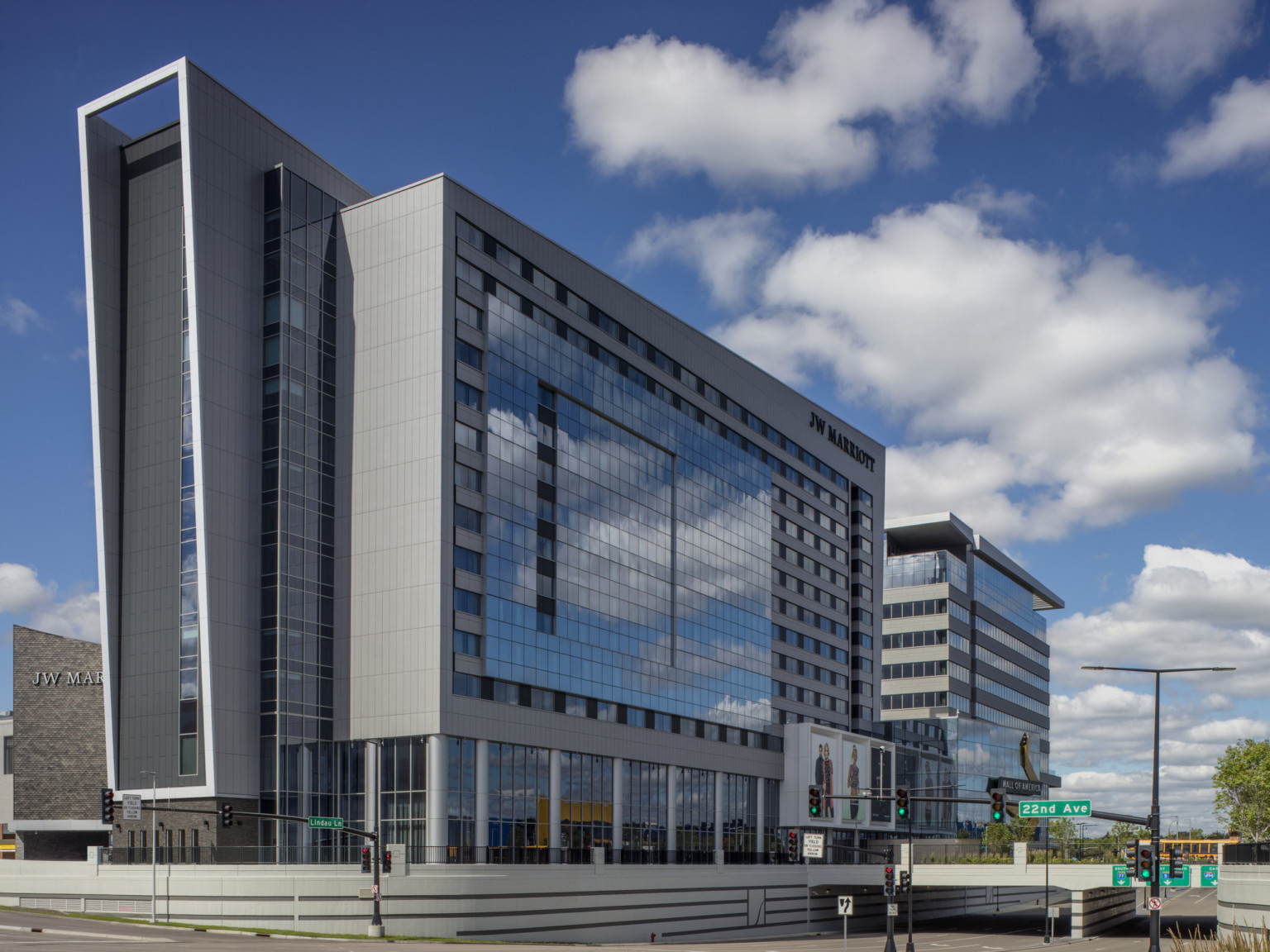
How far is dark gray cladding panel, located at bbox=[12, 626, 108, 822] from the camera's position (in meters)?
82.5

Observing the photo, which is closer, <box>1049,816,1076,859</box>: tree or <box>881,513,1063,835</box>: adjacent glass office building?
<box>881,513,1063,835</box>: adjacent glass office building

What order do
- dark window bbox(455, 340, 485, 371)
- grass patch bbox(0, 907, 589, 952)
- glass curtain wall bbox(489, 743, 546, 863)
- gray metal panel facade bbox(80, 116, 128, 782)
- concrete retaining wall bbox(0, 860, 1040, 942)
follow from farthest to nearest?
gray metal panel facade bbox(80, 116, 128, 782), dark window bbox(455, 340, 485, 371), glass curtain wall bbox(489, 743, 546, 863), concrete retaining wall bbox(0, 860, 1040, 942), grass patch bbox(0, 907, 589, 952)

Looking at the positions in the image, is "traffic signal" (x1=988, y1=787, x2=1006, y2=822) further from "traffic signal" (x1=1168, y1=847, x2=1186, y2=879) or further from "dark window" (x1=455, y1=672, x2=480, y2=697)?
"dark window" (x1=455, y1=672, x2=480, y2=697)

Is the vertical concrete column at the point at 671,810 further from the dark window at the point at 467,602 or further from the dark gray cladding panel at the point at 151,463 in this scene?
the dark gray cladding panel at the point at 151,463

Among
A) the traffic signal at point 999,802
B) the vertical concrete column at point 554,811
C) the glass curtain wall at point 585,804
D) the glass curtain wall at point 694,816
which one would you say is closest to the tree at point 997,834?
the glass curtain wall at point 694,816

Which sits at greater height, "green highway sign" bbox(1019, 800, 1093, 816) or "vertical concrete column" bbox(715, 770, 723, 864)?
"green highway sign" bbox(1019, 800, 1093, 816)

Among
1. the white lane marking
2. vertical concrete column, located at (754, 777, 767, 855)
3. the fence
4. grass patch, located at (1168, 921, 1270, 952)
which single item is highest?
grass patch, located at (1168, 921, 1270, 952)

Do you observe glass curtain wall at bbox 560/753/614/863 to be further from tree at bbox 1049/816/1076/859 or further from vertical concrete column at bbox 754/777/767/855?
tree at bbox 1049/816/1076/859

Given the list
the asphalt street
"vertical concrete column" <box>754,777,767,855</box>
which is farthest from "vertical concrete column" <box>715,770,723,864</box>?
the asphalt street

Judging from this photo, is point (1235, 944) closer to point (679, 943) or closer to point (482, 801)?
point (482, 801)

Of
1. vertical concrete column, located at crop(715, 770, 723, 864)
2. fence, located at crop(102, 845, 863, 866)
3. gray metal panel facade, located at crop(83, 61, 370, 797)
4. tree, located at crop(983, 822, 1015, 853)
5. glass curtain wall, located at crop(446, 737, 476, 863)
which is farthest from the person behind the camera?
tree, located at crop(983, 822, 1015, 853)

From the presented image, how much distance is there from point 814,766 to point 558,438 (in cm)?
3968

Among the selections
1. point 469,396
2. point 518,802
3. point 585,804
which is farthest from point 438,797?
point 469,396

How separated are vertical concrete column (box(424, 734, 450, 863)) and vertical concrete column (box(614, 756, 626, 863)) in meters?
16.4
